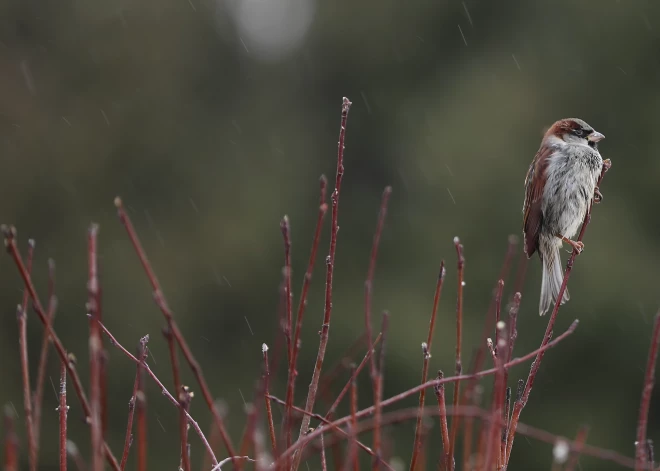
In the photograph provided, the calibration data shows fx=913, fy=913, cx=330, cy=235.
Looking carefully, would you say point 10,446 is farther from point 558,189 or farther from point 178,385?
point 558,189

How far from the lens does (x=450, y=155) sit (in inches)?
584

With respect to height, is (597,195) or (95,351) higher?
(95,351)

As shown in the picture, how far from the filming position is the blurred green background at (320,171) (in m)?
13.5

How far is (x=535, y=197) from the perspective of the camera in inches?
156

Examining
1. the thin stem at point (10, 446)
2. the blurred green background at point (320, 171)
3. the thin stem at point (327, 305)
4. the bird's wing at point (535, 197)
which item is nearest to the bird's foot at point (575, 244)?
the bird's wing at point (535, 197)

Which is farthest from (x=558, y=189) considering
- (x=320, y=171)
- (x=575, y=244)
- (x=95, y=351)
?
(x=320, y=171)

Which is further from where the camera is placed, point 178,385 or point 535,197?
point 535,197

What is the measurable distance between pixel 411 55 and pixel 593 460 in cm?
816

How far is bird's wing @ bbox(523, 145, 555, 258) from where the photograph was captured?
3.92m

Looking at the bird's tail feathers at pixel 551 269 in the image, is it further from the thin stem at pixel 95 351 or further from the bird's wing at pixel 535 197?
the thin stem at pixel 95 351

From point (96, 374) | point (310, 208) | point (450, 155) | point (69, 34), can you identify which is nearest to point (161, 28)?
point (69, 34)

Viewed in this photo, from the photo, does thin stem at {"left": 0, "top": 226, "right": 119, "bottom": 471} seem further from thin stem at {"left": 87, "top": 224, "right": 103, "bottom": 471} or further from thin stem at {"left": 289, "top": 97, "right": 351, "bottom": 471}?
thin stem at {"left": 289, "top": 97, "right": 351, "bottom": 471}

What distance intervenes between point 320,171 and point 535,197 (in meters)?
12.2

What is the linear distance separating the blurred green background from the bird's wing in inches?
333
